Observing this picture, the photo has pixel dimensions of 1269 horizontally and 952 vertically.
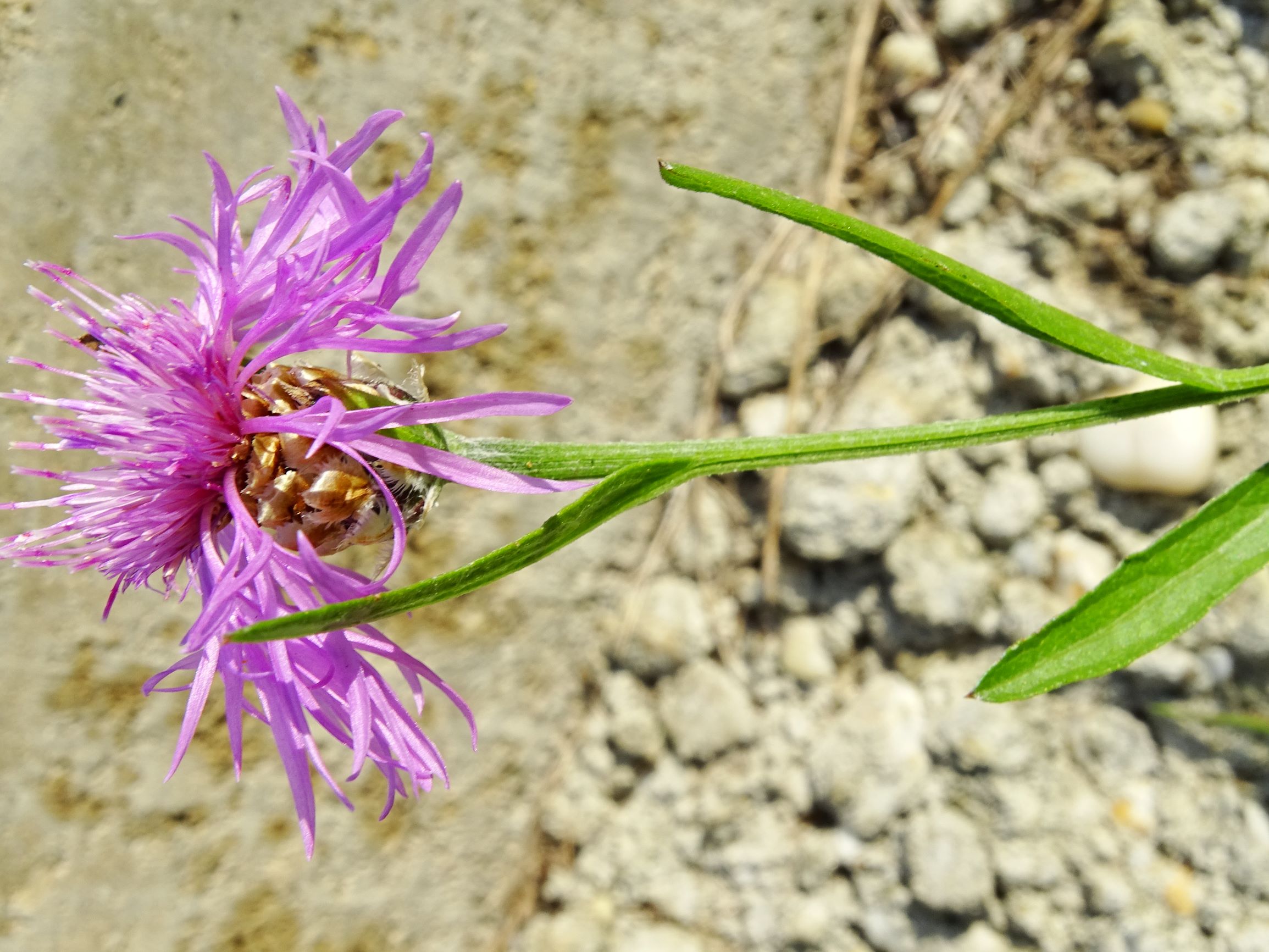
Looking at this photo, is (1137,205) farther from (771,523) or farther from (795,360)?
(771,523)

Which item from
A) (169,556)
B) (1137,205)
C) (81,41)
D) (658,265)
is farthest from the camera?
(658,265)

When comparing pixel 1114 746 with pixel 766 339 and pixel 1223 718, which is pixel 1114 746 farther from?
pixel 766 339

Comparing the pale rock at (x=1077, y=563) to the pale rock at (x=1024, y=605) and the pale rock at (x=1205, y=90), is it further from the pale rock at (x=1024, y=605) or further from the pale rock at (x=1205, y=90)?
the pale rock at (x=1205, y=90)

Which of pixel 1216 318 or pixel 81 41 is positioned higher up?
pixel 81 41

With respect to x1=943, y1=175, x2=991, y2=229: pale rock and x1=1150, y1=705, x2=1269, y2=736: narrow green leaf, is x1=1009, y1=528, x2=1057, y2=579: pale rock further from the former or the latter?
x1=943, y1=175, x2=991, y2=229: pale rock

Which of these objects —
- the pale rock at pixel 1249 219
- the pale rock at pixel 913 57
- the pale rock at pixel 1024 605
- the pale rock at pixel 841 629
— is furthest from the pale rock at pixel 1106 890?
the pale rock at pixel 913 57

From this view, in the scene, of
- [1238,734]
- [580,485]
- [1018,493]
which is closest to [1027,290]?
[1018,493]
